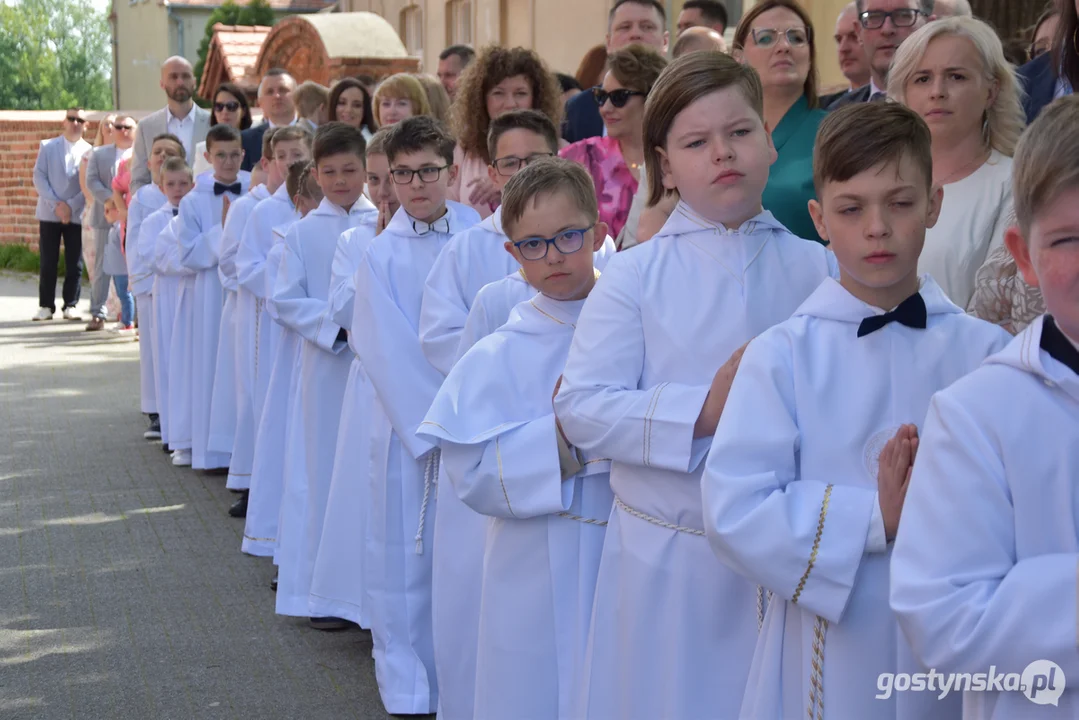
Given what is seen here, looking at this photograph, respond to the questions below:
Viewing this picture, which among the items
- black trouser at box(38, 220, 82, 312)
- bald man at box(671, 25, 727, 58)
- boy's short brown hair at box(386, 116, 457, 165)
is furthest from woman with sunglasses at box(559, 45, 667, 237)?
black trouser at box(38, 220, 82, 312)

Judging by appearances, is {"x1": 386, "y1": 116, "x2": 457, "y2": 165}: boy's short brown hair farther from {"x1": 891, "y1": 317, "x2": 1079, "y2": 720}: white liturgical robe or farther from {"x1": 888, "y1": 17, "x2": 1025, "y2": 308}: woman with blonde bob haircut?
{"x1": 891, "y1": 317, "x2": 1079, "y2": 720}: white liturgical robe

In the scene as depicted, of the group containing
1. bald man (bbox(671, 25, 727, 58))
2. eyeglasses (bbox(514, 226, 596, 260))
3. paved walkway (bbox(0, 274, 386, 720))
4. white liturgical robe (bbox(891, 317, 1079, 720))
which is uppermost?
bald man (bbox(671, 25, 727, 58))

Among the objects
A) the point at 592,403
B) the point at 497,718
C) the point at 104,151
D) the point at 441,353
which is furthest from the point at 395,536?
the point at 104,151

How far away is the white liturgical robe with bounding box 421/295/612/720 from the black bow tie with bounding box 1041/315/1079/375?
1.63m

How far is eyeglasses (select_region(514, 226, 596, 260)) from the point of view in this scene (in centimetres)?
363

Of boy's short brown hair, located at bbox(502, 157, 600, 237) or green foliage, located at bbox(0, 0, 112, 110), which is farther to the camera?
green foliage, located at bbox(0, 0, 112, 110)

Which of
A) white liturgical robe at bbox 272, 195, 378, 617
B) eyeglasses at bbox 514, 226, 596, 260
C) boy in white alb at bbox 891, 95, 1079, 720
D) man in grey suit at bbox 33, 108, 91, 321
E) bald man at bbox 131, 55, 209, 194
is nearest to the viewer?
boy in white alb at bbox 891, 95, 1079, 720

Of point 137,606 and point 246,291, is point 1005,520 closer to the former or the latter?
point 137,606

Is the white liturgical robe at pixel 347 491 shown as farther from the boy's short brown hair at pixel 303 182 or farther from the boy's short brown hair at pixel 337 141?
the boy's short brown hair at pixel 303 182

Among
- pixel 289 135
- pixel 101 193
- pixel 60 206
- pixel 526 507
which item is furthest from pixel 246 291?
pixel 60 206

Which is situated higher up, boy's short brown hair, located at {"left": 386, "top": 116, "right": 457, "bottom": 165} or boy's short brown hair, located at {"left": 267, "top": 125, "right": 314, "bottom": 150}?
boy's short brown hair, located at {"left": 267, "top": 125, "right": 314, "bottom": 150}

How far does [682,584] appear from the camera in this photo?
10.0ft

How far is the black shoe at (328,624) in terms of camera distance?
233 inches

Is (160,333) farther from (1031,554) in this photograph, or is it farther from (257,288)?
(1031,554)
